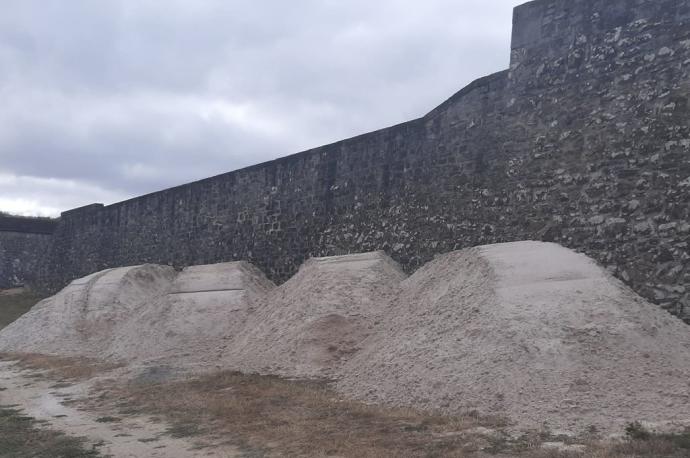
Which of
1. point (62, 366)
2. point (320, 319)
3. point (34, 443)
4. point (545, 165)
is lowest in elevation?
point (62, 366)

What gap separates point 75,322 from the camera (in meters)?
15.7

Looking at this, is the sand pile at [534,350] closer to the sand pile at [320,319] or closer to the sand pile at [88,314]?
the sand pile at [320,319]

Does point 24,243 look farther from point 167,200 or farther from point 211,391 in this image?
point 211,391

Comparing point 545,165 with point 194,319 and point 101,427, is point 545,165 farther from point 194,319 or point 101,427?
point 101,427

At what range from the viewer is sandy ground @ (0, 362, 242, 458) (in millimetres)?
5992

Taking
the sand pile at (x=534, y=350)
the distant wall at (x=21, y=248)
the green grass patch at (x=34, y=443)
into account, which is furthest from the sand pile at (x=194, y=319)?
the distant wall at (x=21, y=248)

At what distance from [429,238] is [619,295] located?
4.85 meters

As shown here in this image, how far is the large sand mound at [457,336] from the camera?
605 centimetres

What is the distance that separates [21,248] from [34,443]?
85.4 ft

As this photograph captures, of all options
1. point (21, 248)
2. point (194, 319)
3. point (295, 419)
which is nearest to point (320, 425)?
point (295, 419)

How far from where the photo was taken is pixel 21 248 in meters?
29.8

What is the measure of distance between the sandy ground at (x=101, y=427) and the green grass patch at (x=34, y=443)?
0.14 metres

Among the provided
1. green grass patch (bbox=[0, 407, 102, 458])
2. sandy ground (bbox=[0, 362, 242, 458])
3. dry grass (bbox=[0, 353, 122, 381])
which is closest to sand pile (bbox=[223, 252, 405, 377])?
sandy ground (bbox=[0, 362, 242, 458])

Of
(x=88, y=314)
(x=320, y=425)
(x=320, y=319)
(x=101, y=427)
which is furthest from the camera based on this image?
(x=88, y=314)
